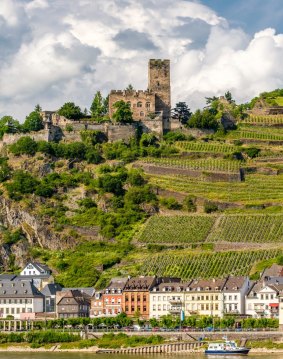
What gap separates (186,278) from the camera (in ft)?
349

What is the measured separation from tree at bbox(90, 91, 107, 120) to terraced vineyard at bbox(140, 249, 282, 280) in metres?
34.1

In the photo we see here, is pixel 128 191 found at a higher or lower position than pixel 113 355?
higher

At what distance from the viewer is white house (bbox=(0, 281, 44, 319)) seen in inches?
4200

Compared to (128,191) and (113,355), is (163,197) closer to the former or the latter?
(128,191)

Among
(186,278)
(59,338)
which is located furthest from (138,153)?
(59,338)

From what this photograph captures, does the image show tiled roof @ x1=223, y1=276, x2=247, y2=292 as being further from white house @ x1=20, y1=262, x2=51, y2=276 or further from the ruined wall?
the ruined wall

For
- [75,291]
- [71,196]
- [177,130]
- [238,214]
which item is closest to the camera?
[75,291]

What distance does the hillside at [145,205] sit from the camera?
111 metres

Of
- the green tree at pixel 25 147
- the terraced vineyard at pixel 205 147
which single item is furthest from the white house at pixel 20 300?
the terraced vineyard at pixel 205 147

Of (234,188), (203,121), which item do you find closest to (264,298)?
(234,188)

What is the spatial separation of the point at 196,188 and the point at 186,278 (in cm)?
1914

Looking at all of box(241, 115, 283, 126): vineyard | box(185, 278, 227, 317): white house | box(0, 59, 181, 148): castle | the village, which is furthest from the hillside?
box(185, 278, 227, 317): white house

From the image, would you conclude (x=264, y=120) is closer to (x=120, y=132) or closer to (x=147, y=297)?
(x=120, y=132)

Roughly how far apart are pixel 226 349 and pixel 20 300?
2776 cm
